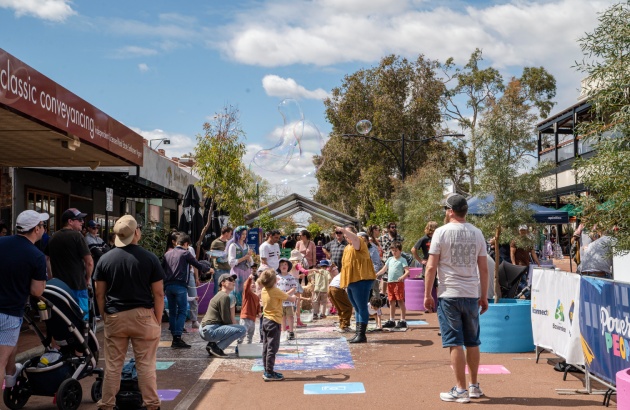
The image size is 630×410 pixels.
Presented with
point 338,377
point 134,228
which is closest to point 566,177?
point 338,377

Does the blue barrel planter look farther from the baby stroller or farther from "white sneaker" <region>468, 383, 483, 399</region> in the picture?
the baby stroller

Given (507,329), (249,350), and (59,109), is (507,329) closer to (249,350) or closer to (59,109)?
(249,350)

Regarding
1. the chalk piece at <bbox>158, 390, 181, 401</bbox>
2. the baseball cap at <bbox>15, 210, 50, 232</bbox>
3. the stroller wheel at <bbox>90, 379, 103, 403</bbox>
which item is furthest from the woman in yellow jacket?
the baseball cap at <bbox>15, 210, 50, 232</bbox>

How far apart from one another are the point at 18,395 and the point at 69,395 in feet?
1.83

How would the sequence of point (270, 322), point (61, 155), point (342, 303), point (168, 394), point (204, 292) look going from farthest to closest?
point (204, 292)
point (61, 155)
point (342, 303)
point (270, 322)
point (168, 394)

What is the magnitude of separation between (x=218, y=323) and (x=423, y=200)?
20400mm

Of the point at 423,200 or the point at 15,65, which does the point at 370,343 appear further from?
the point at 423,200

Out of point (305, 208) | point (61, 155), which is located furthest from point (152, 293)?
point (305, 208)

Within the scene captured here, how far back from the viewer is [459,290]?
286 inches

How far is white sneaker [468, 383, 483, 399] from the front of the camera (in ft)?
23.9

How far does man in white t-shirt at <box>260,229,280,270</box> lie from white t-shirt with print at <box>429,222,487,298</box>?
7.30m

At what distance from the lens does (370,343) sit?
11578mm

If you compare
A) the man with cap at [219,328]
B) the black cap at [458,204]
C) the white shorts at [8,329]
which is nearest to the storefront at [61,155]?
the white shorts at [8,329]

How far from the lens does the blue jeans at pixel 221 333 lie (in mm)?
10180
